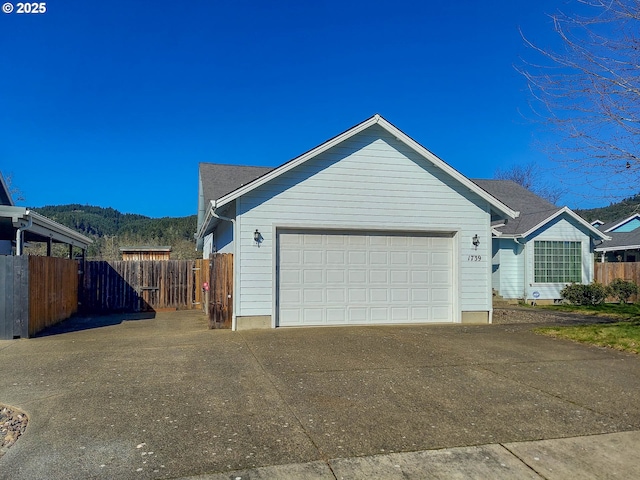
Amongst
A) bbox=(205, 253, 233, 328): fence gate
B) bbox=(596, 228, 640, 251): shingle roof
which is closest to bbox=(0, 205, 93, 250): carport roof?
bbox=(205, 253, 233, 328): fence gate

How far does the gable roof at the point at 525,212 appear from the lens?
686 inches

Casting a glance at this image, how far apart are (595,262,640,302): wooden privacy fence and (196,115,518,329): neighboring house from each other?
32.6ft

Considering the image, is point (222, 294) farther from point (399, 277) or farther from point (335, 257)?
point (399, 277)

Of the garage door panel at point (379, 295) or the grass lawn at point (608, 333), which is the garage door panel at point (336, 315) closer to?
the garage door panel at point (379, 295)

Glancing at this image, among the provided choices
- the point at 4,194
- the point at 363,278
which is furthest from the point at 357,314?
the point at 4,194

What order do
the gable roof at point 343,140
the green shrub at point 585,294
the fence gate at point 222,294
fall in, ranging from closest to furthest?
the gable roof at point 343,140, the fence gate at point 222,294, the green shrub at point 585,294

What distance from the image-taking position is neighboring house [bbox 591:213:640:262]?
24.5 meters

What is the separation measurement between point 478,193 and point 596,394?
7.08 meters

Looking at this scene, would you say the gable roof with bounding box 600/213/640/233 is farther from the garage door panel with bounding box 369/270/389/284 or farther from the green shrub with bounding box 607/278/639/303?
the garage door panel with bounding box 369/270/389/284

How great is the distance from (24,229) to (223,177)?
7452 mm

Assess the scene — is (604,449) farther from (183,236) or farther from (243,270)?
(183,236)

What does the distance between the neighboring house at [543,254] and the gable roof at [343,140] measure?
5.76 meters

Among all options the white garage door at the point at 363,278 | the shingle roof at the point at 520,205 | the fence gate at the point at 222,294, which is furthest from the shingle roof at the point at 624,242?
the fence gate at the point at 222,294

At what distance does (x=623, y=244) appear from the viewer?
81.3 feet
